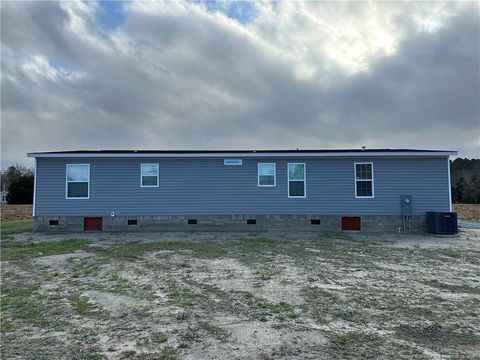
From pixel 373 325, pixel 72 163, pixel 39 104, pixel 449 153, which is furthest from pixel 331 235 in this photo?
pixel 39 104

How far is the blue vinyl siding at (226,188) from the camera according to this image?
41.9 ft

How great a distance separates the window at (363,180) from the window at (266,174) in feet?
11.1

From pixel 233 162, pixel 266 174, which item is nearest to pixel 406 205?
pixel 266 174

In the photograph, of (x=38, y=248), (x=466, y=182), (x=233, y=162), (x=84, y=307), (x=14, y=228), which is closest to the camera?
(x=84, y=307)

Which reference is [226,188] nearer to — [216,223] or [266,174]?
[216,223]

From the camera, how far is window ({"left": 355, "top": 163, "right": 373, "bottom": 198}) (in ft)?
42.1

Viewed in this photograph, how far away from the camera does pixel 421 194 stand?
12648 mm

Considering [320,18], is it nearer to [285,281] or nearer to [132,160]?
[132,160]

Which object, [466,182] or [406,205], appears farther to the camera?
[466,182]

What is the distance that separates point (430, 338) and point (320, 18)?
11.8 meters

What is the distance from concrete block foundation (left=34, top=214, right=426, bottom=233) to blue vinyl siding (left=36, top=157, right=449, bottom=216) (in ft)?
0.68

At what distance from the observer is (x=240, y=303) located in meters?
4.51

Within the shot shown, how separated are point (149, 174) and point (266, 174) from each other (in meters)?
4.85

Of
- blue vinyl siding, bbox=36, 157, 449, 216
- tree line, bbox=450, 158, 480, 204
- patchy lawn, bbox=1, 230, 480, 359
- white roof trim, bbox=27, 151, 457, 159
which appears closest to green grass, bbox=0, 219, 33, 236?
blue vinyl siding, bbox=36, 157, 449, 216
